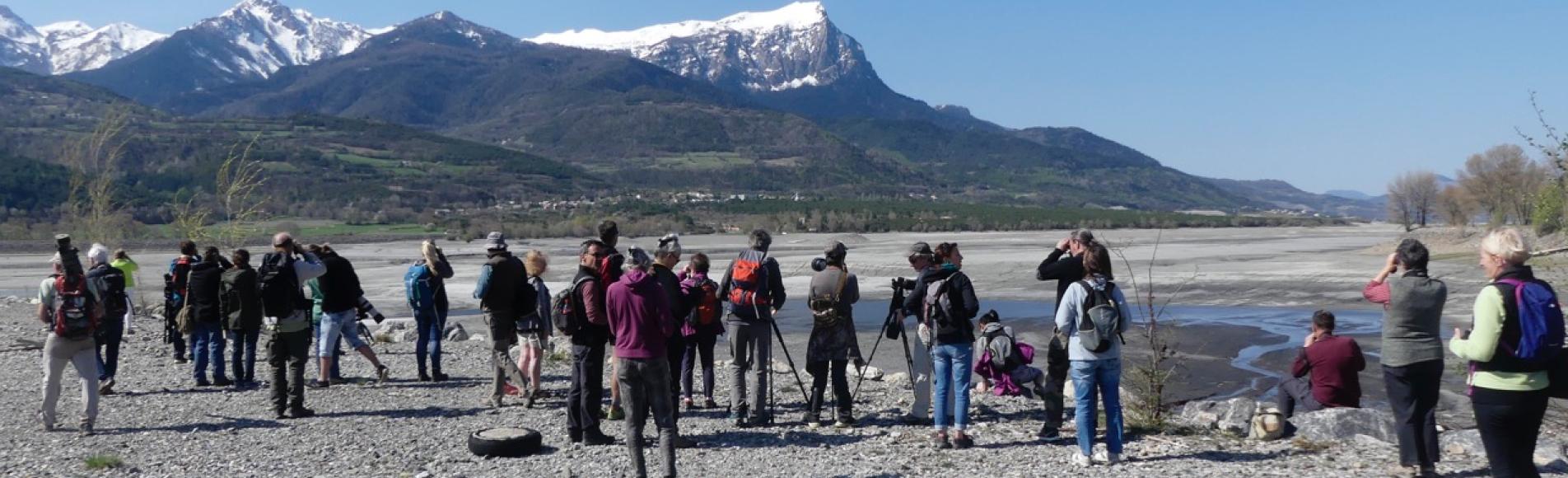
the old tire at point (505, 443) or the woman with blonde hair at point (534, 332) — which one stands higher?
the woman with blonde hair at point (534, 332)

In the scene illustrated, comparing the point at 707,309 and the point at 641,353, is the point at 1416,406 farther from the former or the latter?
the point at 707,309

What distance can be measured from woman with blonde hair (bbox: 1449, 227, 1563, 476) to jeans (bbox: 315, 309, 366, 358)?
980cm

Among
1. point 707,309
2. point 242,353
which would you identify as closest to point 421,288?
point 242,353

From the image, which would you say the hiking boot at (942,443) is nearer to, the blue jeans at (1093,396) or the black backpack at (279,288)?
the blue jeans at (1093,396)

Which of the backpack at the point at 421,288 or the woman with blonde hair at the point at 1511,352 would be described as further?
the backpack at the point at 421,288

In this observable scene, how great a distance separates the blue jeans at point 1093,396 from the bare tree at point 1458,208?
65592mm

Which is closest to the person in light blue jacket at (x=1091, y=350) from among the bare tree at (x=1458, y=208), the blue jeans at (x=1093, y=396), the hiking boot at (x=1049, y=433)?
the blue jeans at (x=1093, y=396)

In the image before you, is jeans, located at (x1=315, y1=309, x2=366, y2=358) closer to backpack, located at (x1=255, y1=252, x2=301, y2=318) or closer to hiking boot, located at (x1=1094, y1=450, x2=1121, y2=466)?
backpack, located at (x1=255, y1=252, x2=301, y2=318)

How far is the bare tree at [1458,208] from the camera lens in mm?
64250

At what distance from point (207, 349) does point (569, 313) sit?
559 centimetres

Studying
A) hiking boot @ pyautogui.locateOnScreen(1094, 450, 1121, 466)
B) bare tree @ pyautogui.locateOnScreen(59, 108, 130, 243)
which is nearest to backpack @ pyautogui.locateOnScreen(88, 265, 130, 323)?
hiking boot @ pyautogui.locateOnScreen(1094, 450, 1121, 466)

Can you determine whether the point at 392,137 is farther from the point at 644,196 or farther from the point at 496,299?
the point at 496,299

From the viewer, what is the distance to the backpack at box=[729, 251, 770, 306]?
29.2 ft

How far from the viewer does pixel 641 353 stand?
7.00 meters
